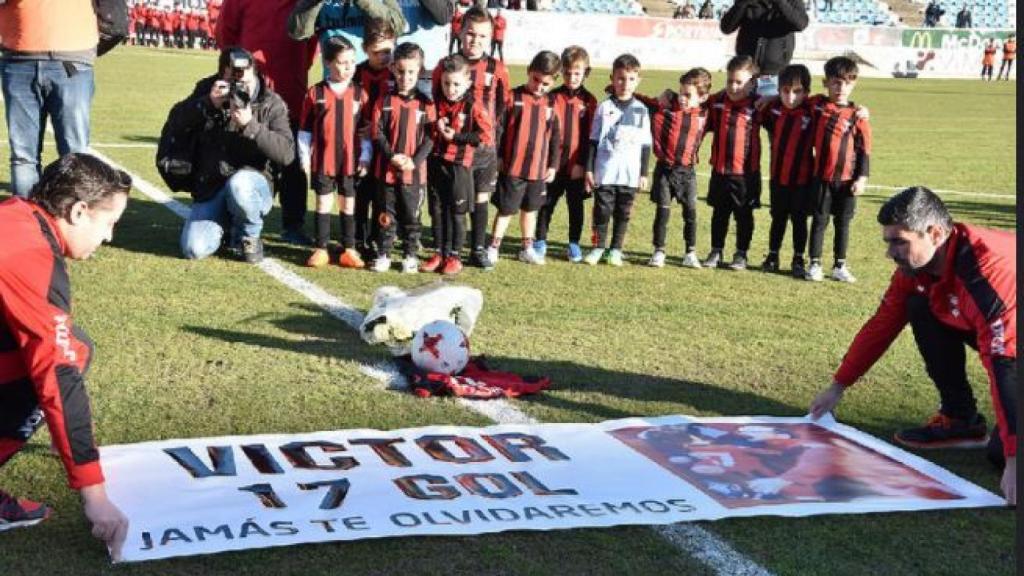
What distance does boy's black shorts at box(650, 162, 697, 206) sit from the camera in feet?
27.9

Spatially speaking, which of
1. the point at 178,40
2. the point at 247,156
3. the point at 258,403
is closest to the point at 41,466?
the point at 258,403

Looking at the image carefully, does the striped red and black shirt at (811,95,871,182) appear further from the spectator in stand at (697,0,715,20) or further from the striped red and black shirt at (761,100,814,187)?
the spectator in stand at (697,0,715,20)

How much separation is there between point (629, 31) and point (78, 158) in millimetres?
37712

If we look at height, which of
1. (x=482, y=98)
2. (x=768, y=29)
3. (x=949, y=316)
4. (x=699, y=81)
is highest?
(x=768, y=29)

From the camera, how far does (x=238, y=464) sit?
14.4ft

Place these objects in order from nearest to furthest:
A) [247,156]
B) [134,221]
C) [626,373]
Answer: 1. [626,373]
2. [247,156]
3. [134,221]

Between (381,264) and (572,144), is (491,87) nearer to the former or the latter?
(572,144)

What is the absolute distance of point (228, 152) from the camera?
8.23 metres

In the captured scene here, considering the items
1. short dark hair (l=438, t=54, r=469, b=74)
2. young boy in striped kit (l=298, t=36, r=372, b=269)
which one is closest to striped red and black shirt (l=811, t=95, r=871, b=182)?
short dark hair (l=438, t=54, r=469, b=74)

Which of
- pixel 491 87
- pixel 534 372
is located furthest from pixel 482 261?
pixel 534 372

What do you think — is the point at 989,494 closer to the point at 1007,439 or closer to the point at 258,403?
the point at 1007,439

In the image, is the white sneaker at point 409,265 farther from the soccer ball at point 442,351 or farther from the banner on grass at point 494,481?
the banner on grass at point 494,481

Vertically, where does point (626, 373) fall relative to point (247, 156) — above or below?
below

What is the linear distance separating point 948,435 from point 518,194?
13.3 feet
